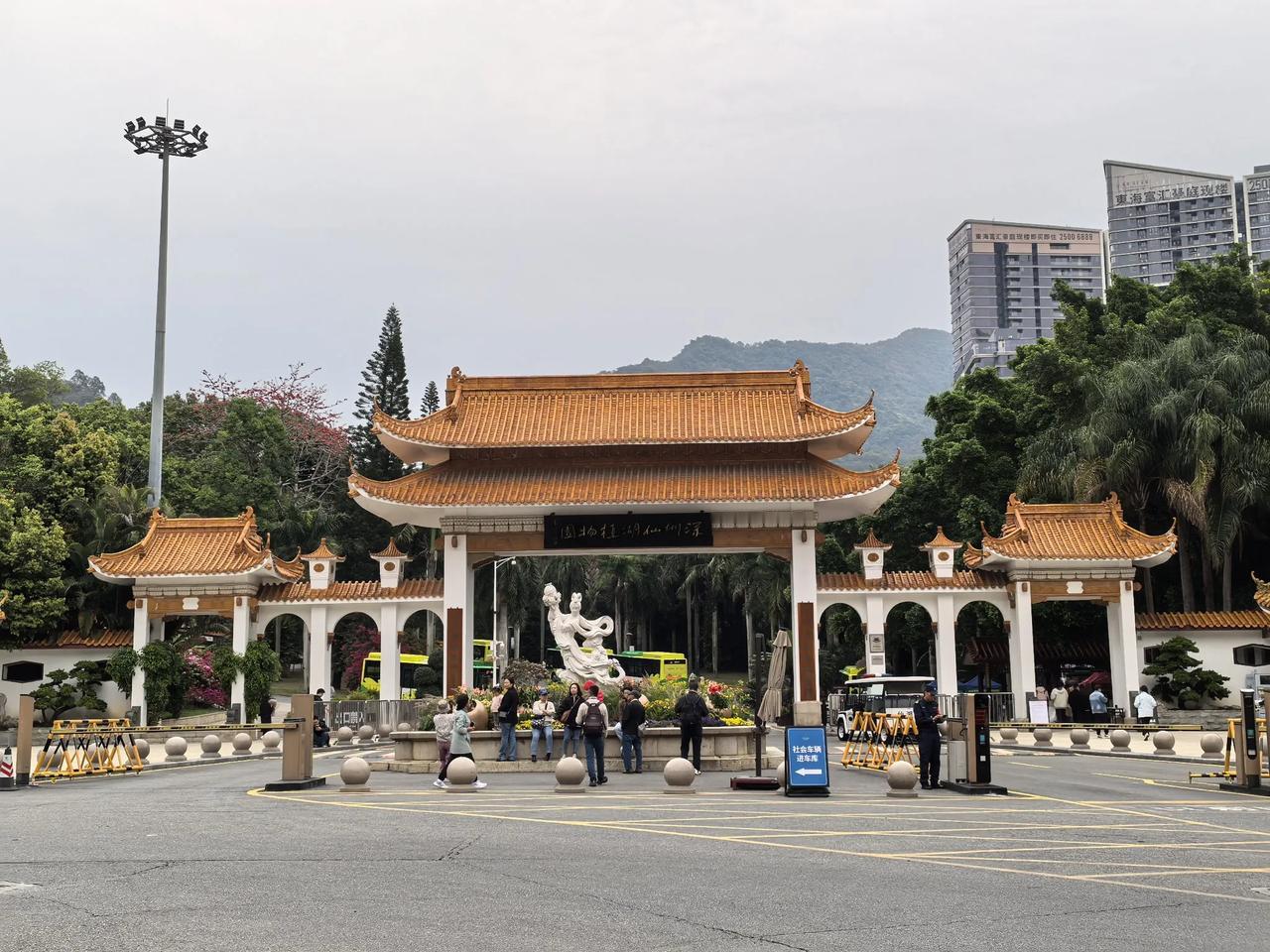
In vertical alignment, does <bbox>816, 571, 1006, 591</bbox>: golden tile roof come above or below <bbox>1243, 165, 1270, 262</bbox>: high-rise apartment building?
below

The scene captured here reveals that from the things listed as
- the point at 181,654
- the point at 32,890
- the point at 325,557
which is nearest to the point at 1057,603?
the point at 325,557

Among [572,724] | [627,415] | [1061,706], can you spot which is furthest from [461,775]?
[1061,706]

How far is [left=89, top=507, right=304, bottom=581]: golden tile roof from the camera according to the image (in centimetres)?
3644

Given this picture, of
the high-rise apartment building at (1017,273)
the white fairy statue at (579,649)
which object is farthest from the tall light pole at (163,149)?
the high-rise apartment building at (1017,273)

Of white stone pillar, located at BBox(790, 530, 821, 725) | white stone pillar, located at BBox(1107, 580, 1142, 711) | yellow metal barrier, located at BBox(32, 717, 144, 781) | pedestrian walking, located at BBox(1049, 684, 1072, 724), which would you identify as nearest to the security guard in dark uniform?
yellow metal barrier, located at BBox(32, 717, 144, 781)

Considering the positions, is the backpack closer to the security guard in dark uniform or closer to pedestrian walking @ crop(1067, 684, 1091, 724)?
the security guard in dark uniform

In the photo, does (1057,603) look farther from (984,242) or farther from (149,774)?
→ (984,242)

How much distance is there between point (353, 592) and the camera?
37656mm

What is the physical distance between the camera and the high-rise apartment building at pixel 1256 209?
13550 centimetres

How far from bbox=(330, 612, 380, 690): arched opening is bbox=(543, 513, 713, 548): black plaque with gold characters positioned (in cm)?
2747

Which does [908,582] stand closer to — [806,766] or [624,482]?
[624,482]

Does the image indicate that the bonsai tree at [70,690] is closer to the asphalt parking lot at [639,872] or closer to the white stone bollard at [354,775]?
the asphalt parking lot at [639,872]

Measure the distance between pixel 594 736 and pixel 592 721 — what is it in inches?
8.8

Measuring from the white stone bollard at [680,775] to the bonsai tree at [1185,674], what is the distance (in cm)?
2228
